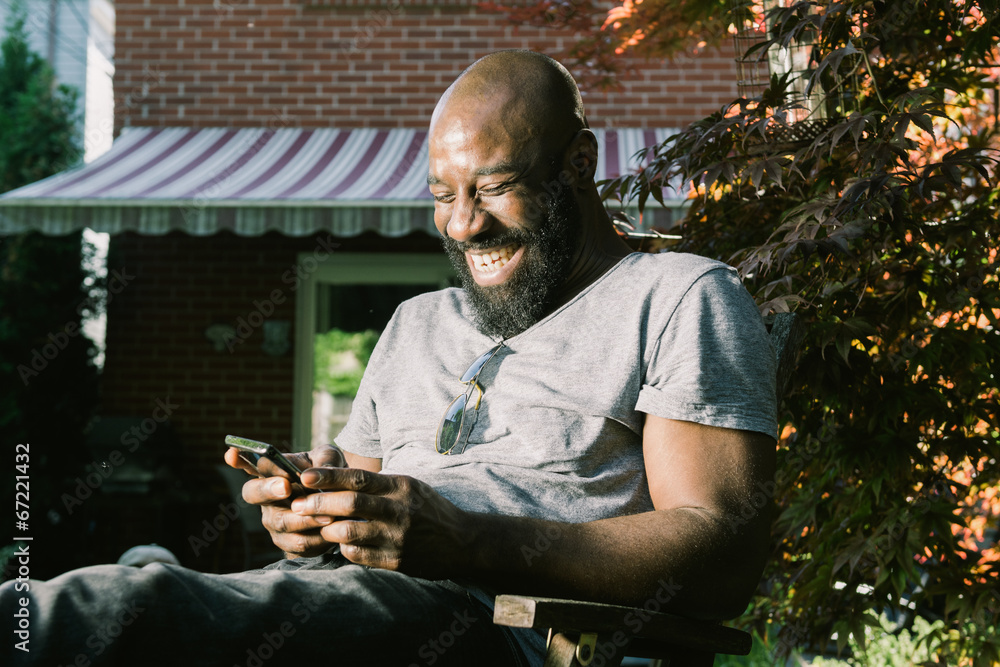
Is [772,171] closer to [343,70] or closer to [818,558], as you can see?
[818,558]

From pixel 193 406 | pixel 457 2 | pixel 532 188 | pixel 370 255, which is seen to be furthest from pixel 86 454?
pixel 532 188

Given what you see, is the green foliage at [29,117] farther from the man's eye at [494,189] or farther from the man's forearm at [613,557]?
the man's forearm at [613,557]

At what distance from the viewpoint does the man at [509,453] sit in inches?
56.0

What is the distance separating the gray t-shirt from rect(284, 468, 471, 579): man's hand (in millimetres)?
311

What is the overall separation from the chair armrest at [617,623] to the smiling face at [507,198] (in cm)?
80

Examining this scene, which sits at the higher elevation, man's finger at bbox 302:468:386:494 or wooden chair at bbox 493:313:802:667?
man's finger at bbox 302:468:386:494

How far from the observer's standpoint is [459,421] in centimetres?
200

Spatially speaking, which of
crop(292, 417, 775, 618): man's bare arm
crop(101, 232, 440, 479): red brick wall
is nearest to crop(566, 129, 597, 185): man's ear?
crop(292, 417, 775, 618): man's bare arm

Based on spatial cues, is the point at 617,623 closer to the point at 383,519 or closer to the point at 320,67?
the point at 383,519

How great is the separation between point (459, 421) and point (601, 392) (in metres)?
0.33

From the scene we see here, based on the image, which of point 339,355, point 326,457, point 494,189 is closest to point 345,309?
point 339,355

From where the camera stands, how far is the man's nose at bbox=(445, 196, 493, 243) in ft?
6.89
